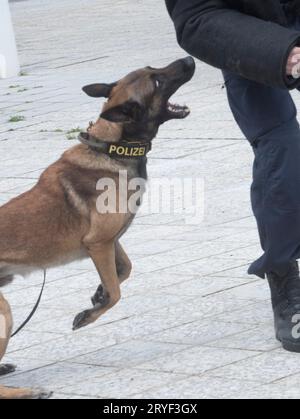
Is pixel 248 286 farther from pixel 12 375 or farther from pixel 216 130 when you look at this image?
pixel 216 130

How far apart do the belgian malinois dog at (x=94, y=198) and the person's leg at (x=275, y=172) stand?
1.33 ft

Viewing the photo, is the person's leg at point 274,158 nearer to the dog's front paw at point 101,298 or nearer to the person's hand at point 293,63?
the person's hand at point 293,63

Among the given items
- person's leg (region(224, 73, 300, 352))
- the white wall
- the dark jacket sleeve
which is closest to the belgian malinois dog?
person's leg (region(224, 73, 300, 352))

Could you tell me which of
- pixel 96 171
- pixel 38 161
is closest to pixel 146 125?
pixel 96 171

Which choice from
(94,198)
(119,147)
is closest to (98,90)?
(119,147)

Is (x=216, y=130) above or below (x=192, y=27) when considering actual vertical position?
below

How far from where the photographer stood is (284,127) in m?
4.46

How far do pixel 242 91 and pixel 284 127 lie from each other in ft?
0.74

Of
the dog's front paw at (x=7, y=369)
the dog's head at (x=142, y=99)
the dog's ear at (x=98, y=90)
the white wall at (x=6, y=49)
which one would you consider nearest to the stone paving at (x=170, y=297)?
the dog's front paw at (x=7, y=369)

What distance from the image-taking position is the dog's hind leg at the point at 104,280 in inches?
181

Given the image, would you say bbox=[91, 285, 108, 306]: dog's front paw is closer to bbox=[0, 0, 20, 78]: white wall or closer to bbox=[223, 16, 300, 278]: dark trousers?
bbox=[223, 16, 300, 278]: dark trousers

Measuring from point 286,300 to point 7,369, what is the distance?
3.90 feet

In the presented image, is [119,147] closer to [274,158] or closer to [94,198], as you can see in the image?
[94,198]
